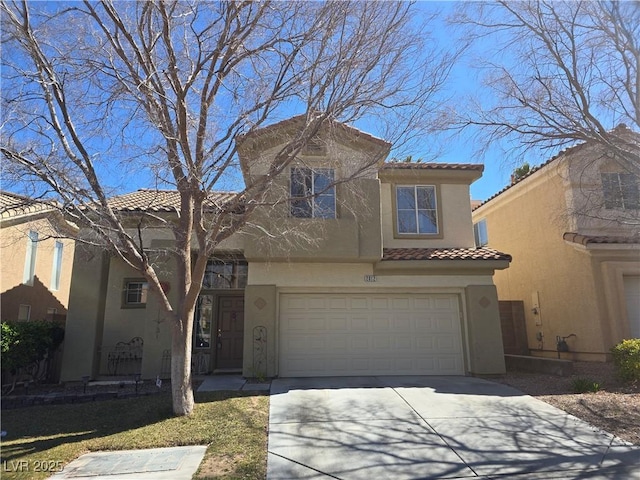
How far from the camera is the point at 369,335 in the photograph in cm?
1177

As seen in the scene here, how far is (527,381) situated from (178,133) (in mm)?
9508

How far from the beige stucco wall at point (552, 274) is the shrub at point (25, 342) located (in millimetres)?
13750

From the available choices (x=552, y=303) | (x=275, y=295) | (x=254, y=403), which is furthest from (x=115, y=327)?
(x=552, y=303)

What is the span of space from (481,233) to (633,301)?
7.04 meters

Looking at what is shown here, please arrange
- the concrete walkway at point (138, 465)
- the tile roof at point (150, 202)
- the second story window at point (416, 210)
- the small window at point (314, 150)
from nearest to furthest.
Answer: the concrete walkway at point (138, 465) → the small window at point (314, 150) → the tile roof at point (150, 202) → the second story window at point (416, 210)

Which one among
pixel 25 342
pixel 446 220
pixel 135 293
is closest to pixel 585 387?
pixel 446 220

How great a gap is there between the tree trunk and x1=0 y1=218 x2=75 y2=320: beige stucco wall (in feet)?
18.7

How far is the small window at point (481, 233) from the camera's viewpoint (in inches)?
744

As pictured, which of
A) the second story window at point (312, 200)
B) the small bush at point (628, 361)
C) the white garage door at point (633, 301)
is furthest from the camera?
the white garage door at point (633, 301)

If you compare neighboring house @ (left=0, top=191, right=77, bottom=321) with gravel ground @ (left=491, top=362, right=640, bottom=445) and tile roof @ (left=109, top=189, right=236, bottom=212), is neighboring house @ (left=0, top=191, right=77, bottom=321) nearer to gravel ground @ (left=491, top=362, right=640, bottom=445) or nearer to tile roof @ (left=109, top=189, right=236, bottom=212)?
tile roof @ (left=109, top=189, right=236, bottom=212)

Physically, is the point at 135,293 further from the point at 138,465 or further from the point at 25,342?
the point at 138,465

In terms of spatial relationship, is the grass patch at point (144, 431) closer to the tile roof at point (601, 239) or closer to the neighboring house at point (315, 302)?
the neighboring house at point (315, 302)

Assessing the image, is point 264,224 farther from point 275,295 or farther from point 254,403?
point 254,403

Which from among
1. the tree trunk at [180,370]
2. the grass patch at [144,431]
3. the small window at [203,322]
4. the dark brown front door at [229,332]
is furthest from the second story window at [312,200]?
the grass patch at [144,431]
